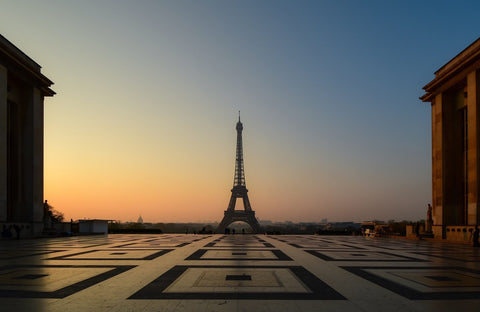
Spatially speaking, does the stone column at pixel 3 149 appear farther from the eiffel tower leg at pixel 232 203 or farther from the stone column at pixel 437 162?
the eiffel tower leg at pixel 232 203

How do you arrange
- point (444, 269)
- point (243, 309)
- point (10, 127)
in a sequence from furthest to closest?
point (10, 127) → point (444, 269) → point (243, 309)

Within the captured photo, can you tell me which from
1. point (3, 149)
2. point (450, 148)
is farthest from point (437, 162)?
point (3, 149)

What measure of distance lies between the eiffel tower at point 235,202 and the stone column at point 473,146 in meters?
75.7

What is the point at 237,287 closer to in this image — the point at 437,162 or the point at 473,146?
the point at 473,146

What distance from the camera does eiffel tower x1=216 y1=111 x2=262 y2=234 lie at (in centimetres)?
10481

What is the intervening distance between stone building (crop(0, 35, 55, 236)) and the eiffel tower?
65.6m

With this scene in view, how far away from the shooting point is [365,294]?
8.32 meters

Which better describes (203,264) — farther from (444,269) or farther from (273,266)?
(444,269)

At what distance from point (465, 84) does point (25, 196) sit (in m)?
41.3

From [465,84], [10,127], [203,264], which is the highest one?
[465,84]

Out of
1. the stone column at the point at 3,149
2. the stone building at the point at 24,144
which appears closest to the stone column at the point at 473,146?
the stone column at the point at 3,149

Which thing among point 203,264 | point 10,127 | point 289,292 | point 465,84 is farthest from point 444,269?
point 10,127

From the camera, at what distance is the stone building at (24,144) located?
3731 cm

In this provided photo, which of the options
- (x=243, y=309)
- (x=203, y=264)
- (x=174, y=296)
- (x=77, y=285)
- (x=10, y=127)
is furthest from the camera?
(x=10, y=127)
